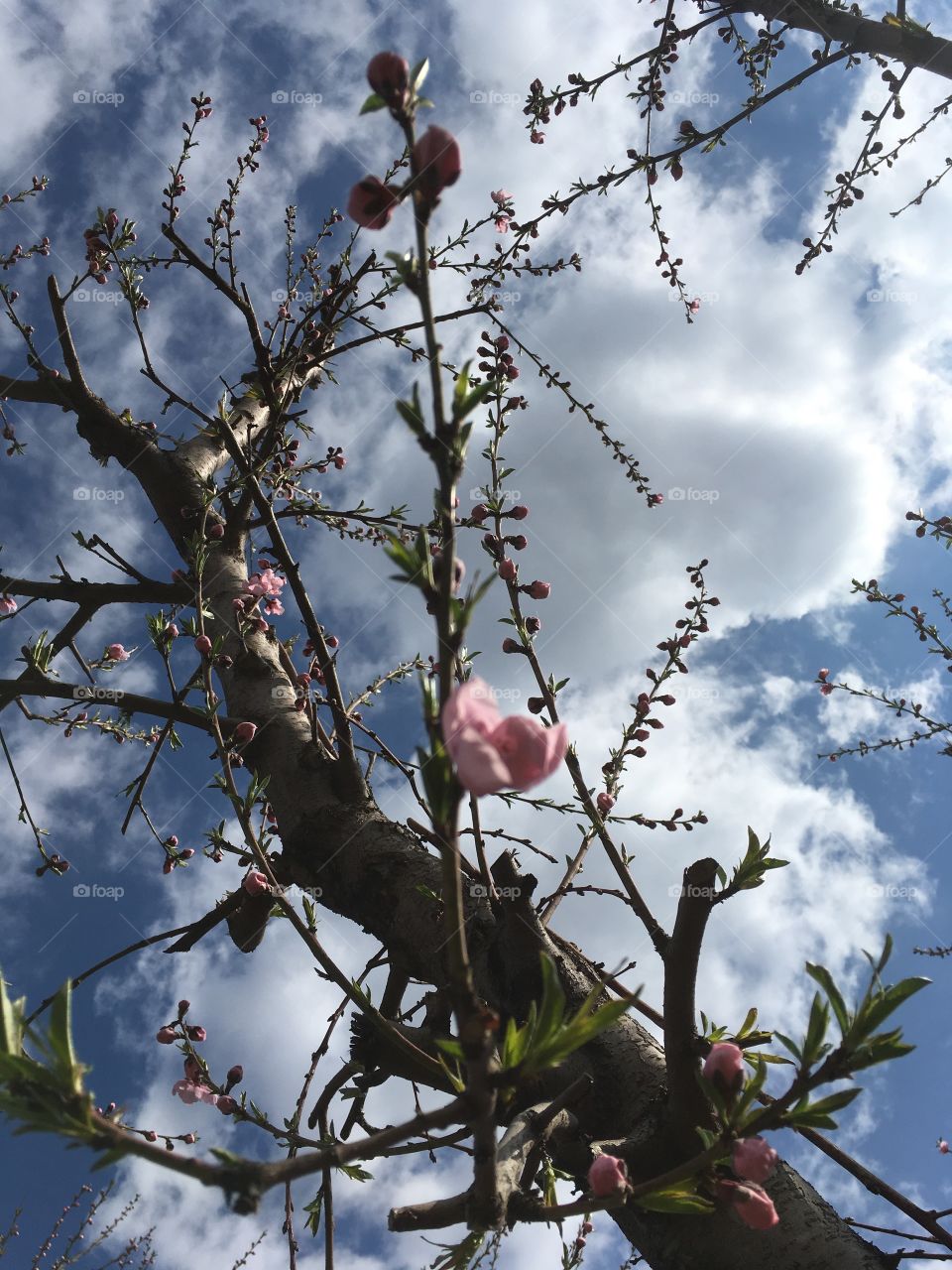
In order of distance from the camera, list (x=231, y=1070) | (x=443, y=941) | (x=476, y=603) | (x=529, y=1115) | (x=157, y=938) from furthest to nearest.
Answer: (x=157, y=938) < (x=231, y=1070) < (x=443, y=941) < (x=529, y=1115) < (x=476, y=603)

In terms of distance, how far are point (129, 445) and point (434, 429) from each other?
3.47 metres

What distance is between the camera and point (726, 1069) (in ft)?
3.26

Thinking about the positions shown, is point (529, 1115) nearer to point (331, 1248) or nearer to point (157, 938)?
point (331, 1248)

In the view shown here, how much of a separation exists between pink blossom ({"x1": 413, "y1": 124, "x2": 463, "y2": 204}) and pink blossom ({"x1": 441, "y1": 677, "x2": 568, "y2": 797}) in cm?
53

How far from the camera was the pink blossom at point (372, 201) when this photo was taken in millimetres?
930

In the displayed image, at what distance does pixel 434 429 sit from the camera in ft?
2.24

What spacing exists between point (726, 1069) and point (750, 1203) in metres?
0.18

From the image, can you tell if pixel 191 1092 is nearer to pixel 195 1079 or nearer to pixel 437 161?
pixel 195 1079

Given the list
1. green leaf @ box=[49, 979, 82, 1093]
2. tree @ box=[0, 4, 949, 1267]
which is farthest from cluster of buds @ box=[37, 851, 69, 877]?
green leaf @ box=[49, 979, 82, 1093]

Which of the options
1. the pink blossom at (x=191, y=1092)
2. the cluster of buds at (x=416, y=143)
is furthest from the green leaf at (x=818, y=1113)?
the pink blossom at (x=191, y=1092)

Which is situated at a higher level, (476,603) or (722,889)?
(722,889)

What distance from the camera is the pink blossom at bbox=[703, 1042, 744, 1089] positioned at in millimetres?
988

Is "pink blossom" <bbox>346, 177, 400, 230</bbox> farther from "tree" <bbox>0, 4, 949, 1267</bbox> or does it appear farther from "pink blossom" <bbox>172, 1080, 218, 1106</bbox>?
"pink blossom" <bbox>172, 1080, 218, 1106</bbox>

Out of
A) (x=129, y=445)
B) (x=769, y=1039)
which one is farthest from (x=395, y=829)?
(x=129, y=445)
